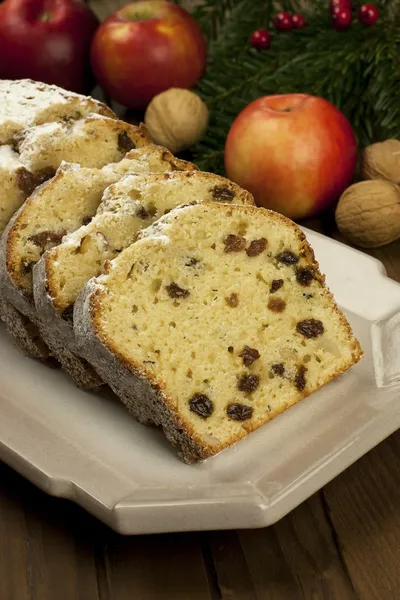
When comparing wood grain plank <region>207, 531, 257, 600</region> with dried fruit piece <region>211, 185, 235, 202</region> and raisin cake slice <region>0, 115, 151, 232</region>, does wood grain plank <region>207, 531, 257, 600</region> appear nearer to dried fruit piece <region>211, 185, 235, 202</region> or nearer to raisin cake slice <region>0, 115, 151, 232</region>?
dried fruit piece <region>211, 185, 235, 202</region>

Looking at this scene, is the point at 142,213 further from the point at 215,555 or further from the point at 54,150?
Answer: the point at 215,555

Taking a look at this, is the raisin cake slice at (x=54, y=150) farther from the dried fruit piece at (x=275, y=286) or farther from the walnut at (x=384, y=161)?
the walnut at (x=384, y=161)

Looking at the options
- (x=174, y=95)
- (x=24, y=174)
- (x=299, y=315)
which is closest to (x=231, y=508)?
(x=299, y=315)

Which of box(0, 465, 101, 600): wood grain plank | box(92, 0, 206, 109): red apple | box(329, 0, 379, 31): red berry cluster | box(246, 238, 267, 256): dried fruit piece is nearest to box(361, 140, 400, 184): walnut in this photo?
box(329, 0, 379, 31): red berry cluster

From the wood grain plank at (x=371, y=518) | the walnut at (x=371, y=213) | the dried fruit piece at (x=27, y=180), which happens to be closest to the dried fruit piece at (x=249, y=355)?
the wood grain plank at (x=371, y=518)

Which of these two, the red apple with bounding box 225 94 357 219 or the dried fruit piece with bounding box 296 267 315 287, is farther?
the red apple with bounding box 225 94 357 219
